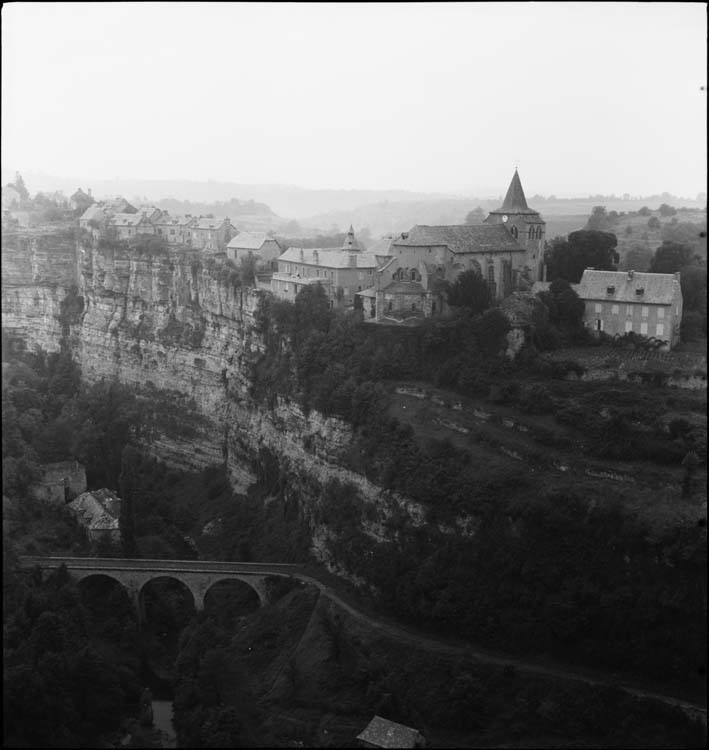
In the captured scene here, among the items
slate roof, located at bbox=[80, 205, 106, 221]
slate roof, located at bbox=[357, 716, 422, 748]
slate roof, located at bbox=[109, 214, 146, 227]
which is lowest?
slate roof, located at bbox=[357, 716, 422, 748]

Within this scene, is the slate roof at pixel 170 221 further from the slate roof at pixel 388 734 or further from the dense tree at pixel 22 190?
the slate roof at pixel 388 734

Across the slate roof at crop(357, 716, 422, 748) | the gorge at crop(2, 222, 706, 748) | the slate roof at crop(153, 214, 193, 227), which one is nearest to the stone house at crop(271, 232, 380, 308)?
the gorge at crop(2, 222, 706, 748)

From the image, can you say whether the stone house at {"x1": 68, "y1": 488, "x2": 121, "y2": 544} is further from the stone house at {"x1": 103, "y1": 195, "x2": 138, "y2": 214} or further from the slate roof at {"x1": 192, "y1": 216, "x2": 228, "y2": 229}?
the stone house at {"x1": 103, "y1": 195, "x2": 138, "y2": 214}

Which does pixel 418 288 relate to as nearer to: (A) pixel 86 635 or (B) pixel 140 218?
(A) pixel 86 635

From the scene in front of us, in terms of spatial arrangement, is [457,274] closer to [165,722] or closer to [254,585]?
[254,585]

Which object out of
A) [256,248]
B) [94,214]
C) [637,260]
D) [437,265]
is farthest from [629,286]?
[94,214]

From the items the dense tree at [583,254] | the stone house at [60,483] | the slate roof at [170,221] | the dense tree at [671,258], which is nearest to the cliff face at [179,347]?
the slate roof at [170,221]

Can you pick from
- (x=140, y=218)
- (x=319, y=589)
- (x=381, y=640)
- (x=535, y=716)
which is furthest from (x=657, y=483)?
(x=140, y=218)
